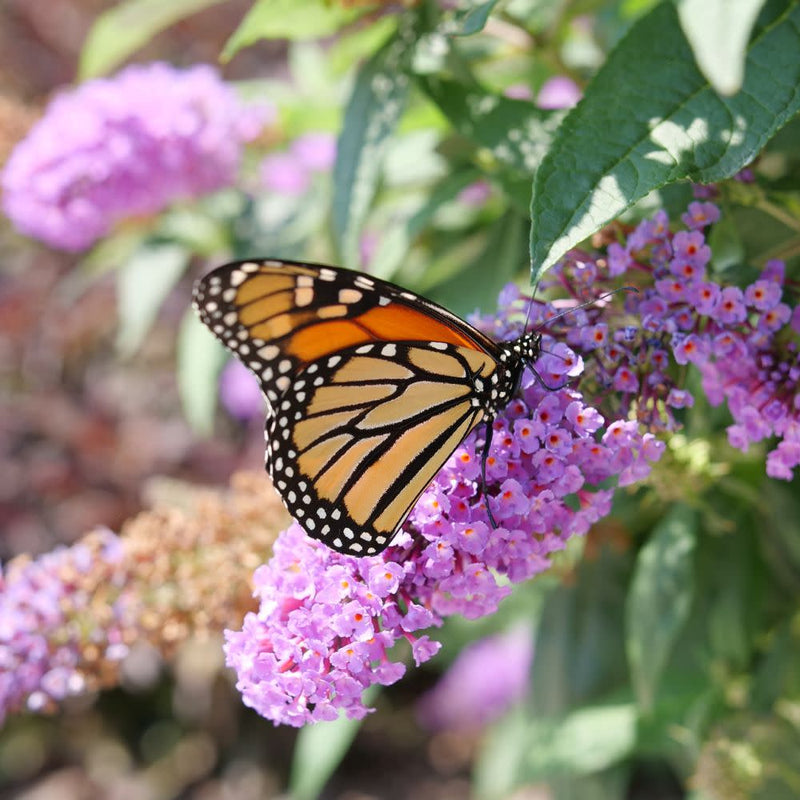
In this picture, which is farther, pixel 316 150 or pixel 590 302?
pixel 316 150

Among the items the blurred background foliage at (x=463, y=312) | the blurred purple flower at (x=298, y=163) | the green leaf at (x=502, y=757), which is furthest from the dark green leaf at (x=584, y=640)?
the blurred purple flower at (x=298, y=163)

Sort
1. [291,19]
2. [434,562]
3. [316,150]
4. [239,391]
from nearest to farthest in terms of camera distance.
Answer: [434,562]
[291,19]
[316,150]
[239,391]

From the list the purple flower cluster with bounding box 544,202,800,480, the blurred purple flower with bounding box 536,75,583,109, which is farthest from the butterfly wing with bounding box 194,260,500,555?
the blurred purple flower with bounding box 536,75,583,109

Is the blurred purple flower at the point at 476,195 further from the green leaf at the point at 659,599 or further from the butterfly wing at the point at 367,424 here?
the butterfly wing at the point at 367,424

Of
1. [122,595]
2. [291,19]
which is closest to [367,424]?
[122,595]

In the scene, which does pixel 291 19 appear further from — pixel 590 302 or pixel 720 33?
pixel 720 33
